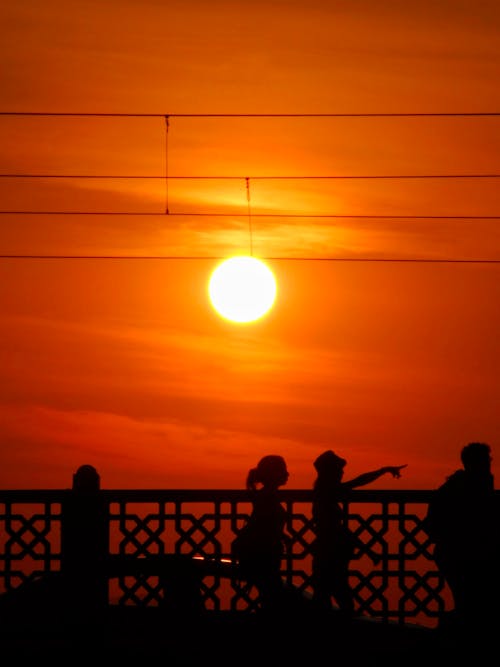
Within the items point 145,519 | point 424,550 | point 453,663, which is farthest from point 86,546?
point 453,663

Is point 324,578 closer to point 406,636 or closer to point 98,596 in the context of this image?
point 406,636

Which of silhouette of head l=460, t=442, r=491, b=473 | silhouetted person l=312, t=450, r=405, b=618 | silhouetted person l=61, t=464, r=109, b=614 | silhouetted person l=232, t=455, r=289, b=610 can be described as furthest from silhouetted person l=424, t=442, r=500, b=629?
silhouetted person l=61, t=464, r=109, b=614

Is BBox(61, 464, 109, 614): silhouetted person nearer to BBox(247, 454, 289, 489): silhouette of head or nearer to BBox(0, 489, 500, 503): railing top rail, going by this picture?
BBox(0, 489, 500, 503): railing top rail

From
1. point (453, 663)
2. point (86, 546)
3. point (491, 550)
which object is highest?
point (86, 546)

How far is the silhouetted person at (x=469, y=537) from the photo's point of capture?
33.3 feet

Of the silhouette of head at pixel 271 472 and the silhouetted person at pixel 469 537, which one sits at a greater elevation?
the silhouette of head at pixel 271 472

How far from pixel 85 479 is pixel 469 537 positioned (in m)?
4.66

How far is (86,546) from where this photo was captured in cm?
1367

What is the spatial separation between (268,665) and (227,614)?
2236mm

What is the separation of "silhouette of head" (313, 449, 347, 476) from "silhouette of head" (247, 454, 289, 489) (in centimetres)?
84

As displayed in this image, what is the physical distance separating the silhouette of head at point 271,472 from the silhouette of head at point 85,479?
2.15 m

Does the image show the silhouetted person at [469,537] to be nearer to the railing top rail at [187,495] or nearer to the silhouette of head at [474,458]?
the silhouette of head at [474,458]

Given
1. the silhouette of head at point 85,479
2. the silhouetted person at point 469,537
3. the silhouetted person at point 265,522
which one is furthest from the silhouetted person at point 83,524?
the silhouetted person at point 469,537

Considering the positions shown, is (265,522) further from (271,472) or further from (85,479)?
(85,479)
